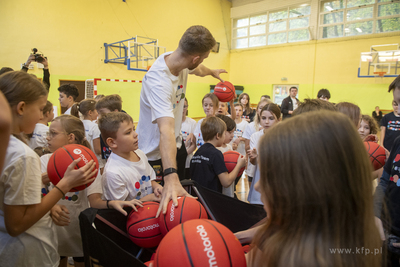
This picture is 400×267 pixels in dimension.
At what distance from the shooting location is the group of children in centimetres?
81

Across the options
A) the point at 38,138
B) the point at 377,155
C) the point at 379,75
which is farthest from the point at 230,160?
the point at 379,75

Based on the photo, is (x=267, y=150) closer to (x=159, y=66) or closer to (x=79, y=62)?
(x=159, y=66)

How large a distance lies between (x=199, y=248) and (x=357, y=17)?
44.4 feet

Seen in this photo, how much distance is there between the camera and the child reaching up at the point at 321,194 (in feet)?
2.65

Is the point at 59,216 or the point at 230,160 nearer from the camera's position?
the point at 59,216

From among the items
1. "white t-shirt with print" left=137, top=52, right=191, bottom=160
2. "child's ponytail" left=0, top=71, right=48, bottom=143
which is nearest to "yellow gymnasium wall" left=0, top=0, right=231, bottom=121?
"white t-shirt with print" left=137, top=52, right=191, bottom=160

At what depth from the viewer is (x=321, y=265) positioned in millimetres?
782

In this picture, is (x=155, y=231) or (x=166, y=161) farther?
(x=166, y=161)

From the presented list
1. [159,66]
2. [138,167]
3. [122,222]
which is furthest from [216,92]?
[122,222]

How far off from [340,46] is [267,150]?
13125 mm

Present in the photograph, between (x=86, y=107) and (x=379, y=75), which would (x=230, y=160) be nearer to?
(x=86, y=107)

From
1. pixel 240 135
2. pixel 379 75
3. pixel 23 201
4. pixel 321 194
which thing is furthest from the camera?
pixel 379 75

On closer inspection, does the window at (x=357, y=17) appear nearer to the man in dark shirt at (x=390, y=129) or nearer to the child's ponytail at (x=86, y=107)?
the man in dark shirt at (x=390, y=129)

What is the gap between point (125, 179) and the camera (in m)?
1.89
